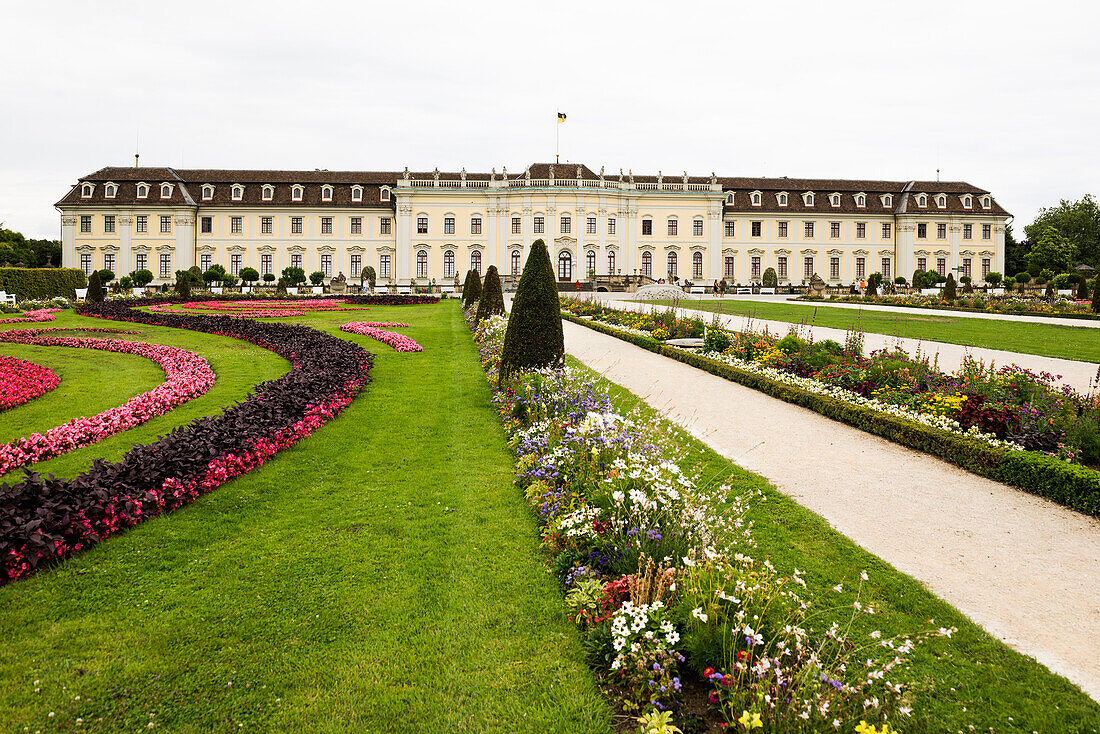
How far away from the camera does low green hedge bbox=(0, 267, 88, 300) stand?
1089 inches

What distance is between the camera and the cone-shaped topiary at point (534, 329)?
9.06m

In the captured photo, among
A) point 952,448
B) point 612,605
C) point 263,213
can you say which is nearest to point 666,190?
point 263,213

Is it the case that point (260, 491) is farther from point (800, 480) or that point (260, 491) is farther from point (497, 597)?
point (800, 480)

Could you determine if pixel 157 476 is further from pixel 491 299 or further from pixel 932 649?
pixel 491 299

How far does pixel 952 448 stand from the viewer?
6445 millimetres

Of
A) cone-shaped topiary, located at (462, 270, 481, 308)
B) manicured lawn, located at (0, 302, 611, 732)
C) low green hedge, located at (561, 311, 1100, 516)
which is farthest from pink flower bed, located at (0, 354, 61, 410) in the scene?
cone-shaped topiary, located at (462, 270, 481, 308)

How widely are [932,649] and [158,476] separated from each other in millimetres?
5074

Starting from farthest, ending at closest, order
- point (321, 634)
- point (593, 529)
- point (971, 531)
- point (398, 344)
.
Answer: point (398, 344)
point (971, 531)
point (593, 529)
point (321, 634)

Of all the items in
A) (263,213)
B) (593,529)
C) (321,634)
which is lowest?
(321,634)

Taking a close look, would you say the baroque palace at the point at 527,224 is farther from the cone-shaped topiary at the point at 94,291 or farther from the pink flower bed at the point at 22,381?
the pink flower bed at the point at 22,381

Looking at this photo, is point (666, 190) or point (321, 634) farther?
point (666, 190)

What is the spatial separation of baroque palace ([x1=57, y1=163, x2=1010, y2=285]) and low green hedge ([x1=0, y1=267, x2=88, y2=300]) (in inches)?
874

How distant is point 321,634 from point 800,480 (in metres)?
4.20

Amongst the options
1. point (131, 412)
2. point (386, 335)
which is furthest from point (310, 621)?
point (386, 335)
